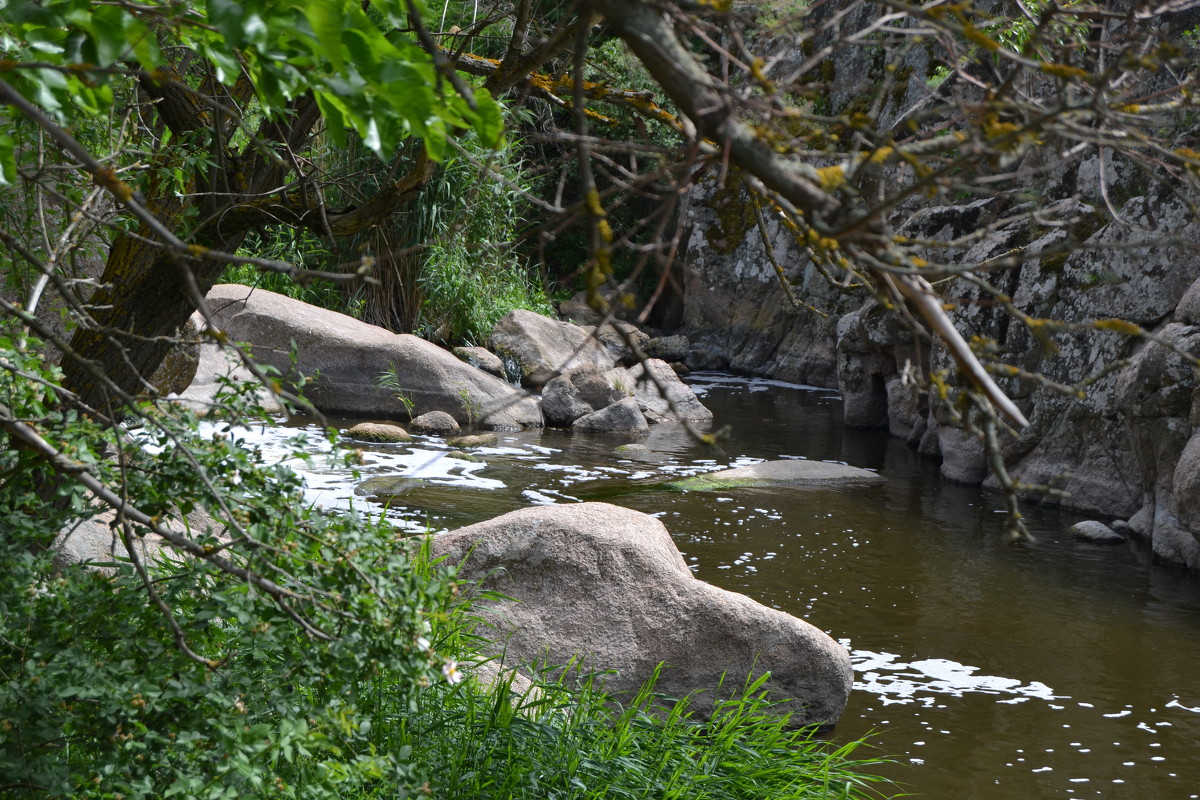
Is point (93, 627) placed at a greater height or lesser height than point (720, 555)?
greater

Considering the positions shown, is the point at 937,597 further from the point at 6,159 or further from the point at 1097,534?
the point at 6,159

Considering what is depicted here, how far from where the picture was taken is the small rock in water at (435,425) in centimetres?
1109

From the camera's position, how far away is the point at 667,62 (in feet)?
4.33

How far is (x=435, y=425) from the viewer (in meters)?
11.1

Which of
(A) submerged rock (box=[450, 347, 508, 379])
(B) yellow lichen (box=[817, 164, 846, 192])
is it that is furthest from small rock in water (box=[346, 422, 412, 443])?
(B) yellow lichen (box=[817, 164, 846, 192])

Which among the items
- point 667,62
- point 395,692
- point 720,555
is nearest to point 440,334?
point 720,555

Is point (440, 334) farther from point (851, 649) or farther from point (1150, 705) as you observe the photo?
point (1150, 705)

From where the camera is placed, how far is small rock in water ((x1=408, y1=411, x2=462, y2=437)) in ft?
36.4

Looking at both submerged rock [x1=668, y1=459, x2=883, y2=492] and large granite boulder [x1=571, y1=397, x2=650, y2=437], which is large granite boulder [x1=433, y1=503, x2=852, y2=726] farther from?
large granite boulder [x1=571, y1=397, x2=650, y2=437]

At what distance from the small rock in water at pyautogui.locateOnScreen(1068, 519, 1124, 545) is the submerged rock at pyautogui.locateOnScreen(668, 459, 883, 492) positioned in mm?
2114

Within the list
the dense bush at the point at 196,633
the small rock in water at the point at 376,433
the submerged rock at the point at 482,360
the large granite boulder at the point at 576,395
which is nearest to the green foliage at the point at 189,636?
the dense bush at the point at 196,633

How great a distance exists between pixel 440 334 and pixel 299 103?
1018 cm

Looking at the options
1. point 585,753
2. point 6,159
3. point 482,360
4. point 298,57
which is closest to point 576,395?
point 482,360

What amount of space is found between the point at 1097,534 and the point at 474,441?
18.6 feet
